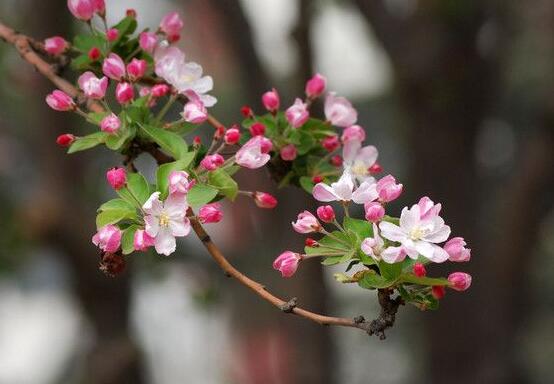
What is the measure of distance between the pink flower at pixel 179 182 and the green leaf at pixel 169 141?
0.07 meters

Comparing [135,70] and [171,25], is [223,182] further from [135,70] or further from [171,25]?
[171,25]

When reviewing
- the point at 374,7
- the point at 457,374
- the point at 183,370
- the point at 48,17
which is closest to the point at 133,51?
the point at 48,17

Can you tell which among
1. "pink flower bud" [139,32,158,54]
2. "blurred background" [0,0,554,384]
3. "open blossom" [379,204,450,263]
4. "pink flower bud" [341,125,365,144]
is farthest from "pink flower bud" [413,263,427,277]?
"blurred background" [0,0,554,384]

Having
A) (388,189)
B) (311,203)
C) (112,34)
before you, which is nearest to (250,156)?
(388,189)

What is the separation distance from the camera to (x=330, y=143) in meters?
0.99

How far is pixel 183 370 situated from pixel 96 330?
305 cm

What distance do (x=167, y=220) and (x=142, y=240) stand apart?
0.03m

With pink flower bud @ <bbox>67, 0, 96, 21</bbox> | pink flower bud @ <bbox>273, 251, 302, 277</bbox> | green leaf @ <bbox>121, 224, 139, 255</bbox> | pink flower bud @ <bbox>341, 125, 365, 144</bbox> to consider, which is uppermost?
pink flower bud @ <bbox>67, 0, 96, 21</bbox>

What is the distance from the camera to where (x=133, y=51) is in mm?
1024

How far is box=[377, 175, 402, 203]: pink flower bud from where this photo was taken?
778 millimetres

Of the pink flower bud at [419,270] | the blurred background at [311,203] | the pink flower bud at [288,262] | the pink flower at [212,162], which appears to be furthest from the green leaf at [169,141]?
the blurred background at [311,203]

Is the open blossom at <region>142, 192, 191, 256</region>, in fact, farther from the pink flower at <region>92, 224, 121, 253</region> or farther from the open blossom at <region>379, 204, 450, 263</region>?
the open blossom at <region>379, 204, 450, 263</region>

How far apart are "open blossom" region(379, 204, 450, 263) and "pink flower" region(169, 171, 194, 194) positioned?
16 centimetres

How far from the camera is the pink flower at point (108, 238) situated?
0.75m
